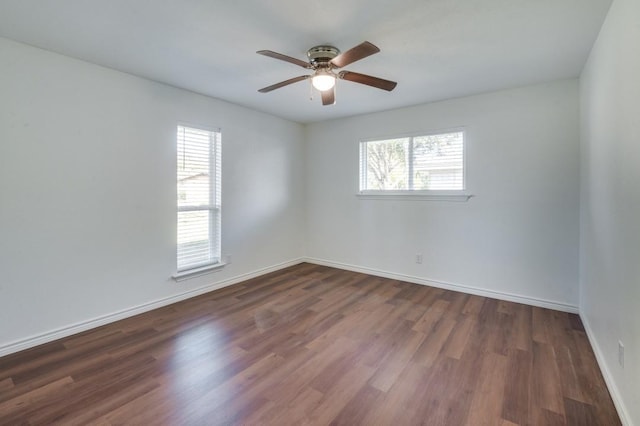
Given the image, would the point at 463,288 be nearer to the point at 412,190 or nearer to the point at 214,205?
the point at 412,190

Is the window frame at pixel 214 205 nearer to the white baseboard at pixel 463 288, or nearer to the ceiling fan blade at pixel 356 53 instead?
the white baseboard at pixel 463 288

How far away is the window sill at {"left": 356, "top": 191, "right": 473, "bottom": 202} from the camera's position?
12.2 feet

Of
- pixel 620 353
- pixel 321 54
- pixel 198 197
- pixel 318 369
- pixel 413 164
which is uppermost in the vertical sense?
pixel 321 54

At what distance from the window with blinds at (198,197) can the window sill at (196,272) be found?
0.05 metres

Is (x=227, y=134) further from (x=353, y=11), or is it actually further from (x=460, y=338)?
(x=460, y=338)

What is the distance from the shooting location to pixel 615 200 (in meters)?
1.86

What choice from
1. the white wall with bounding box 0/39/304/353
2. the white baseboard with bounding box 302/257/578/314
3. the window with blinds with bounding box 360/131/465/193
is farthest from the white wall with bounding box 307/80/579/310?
the white wall with bounding box 0/39/304/353

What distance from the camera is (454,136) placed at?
3.77 meters

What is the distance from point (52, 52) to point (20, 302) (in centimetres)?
211

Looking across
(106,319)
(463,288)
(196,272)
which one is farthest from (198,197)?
(463,288)

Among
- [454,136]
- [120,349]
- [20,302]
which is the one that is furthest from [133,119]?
[454,136]

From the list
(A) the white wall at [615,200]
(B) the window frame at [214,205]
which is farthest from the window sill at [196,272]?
(A) the white wall at [615,200]

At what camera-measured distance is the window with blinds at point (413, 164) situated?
3.78 meters

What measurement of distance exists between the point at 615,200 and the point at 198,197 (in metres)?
3.88
